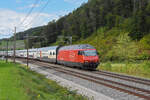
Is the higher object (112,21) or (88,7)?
(88,7)

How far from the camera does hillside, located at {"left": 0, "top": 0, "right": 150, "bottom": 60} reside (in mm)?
79125

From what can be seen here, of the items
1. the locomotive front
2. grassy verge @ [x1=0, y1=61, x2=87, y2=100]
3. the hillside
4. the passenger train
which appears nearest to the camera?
grassy verge @ [x1=0, y1=61, x2=87, y2=100]

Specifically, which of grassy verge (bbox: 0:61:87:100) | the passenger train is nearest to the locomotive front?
the passenger train

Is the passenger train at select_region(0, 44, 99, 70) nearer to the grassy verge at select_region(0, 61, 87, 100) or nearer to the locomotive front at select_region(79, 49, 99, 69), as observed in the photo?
the locomotive front at select_region(79, 49, 99, 69)

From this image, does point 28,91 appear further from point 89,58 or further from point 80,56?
point 80,56

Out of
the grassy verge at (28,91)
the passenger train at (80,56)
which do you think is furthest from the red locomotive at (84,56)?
the grassy verge at (28,91)

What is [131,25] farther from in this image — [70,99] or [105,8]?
[70,99]

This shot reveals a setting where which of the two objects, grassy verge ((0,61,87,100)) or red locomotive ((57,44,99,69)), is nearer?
grassy verge ((0,61,87,100))

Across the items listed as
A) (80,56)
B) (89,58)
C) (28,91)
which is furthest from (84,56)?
(28,91)

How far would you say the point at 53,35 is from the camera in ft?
410

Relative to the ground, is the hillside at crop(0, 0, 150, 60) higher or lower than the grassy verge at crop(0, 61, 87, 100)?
higher

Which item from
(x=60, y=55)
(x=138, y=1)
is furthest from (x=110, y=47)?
(x=138, y=1)

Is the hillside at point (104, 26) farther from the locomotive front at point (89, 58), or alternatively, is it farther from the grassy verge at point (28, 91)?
the grassy verge at point (28, 91)

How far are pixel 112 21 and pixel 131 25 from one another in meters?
27.5
